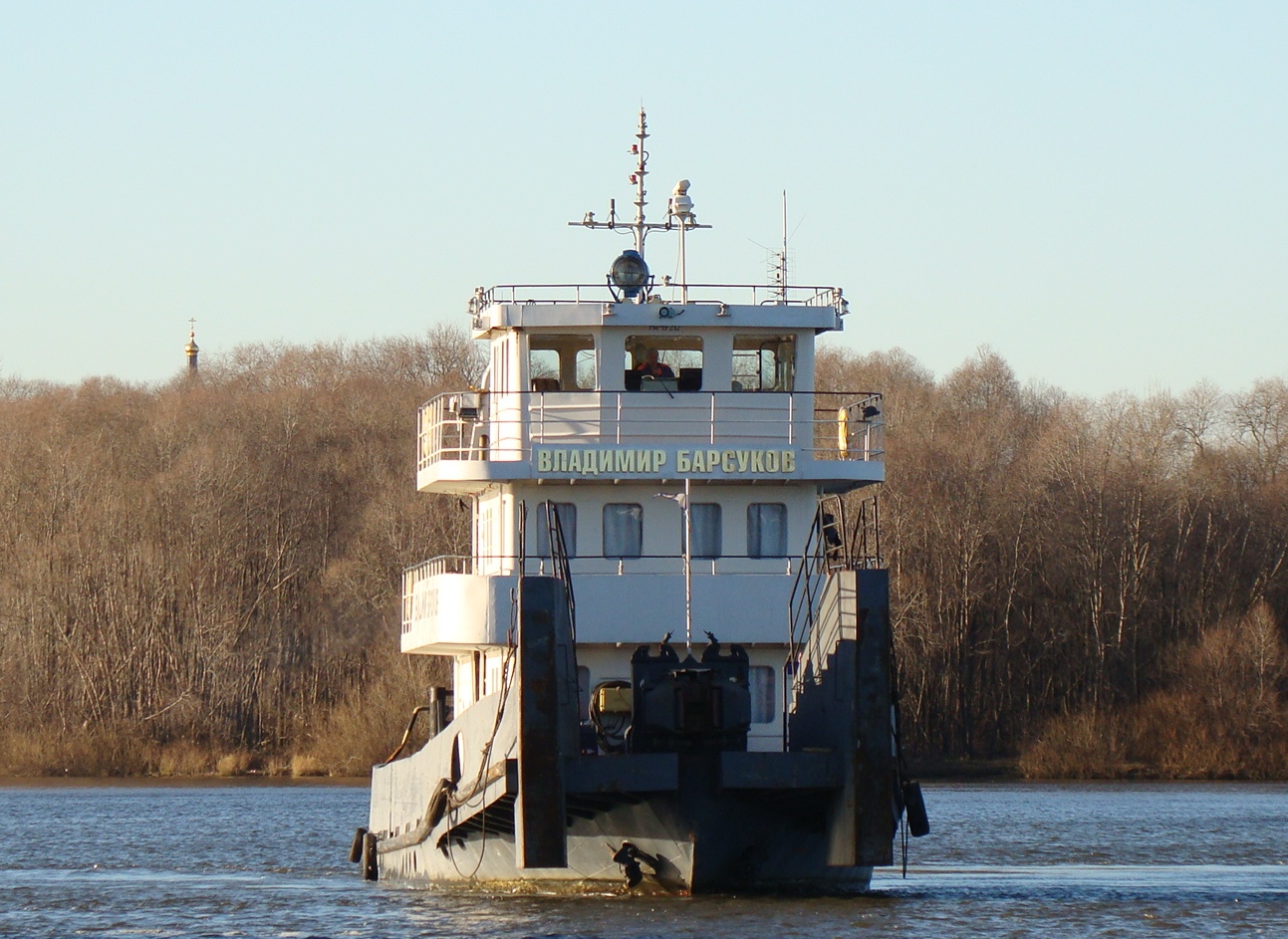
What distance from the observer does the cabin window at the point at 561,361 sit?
24.4 m

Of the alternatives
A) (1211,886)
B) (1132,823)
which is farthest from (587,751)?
(1132,823)

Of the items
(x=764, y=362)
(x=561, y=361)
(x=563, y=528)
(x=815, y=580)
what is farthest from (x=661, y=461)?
(x=764, y=362)

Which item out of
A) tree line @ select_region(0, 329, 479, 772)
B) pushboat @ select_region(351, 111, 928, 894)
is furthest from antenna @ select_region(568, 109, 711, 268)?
tree line @ select_region(0, 329, 479, 772)

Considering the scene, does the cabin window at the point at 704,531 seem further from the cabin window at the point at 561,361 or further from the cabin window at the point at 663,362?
the cabin window at the point at 561,361

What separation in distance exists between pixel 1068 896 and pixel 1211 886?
2705mm

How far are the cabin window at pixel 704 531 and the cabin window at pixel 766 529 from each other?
0.34 meters

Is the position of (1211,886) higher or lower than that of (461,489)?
lower

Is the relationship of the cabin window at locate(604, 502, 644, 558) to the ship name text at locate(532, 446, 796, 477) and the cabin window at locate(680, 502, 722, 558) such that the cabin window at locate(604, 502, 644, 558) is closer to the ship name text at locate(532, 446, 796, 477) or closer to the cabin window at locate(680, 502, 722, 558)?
the cabin window at locate(680, 502, 722, 558)

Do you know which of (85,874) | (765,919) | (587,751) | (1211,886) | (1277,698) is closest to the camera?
(765,919)

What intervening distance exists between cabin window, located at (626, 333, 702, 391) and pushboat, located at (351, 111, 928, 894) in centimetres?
2

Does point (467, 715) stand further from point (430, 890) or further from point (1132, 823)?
point (1132, 823)

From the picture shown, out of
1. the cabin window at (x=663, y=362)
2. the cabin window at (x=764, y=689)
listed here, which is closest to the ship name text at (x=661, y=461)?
the cabin window at (x=663, y=362)

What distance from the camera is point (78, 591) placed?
198ft

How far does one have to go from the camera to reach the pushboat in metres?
19.5
